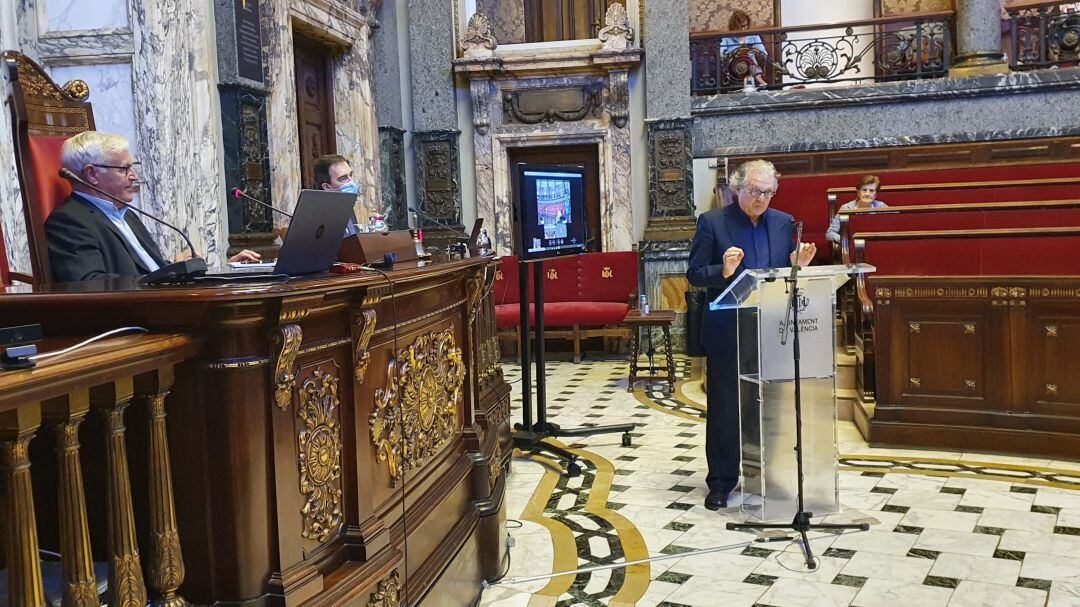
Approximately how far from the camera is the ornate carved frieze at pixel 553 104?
8.88 m

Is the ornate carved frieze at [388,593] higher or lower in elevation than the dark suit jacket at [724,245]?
lower

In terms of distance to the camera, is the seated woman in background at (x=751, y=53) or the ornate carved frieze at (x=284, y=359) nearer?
the ornate carved frieze at (x=284, y=359)

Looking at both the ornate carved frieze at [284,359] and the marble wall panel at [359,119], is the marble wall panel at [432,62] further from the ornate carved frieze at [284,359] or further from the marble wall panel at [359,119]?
the ornate carved frieze at [284,359]

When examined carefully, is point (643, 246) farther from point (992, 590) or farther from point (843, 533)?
point (992, 590)

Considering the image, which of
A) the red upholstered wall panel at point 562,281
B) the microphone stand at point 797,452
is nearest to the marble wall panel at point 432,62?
the red upholstered wall panel at point 562,281

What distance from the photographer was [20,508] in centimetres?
125

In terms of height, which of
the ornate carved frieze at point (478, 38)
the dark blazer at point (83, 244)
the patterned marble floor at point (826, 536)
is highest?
the ornate carved frieze at point (478, 38)

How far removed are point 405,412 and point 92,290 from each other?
96 centimetres

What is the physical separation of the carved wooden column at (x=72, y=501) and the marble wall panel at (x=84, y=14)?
14.7ft

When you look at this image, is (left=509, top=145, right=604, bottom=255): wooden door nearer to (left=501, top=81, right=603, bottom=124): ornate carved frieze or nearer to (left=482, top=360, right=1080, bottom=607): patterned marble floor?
(left=501, top=81, right=603, bottom=124): ornate carved frieze

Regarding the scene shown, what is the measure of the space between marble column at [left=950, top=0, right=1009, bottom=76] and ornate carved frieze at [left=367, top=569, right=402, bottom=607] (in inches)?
328

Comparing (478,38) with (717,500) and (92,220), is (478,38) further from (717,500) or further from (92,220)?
(92,220)

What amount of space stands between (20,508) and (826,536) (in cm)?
306

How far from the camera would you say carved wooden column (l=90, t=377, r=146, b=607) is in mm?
1455
